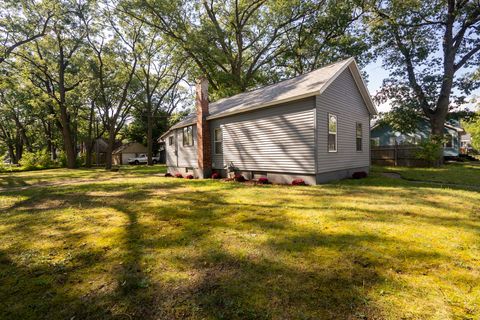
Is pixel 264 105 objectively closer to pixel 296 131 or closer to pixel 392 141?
pixel 296 131

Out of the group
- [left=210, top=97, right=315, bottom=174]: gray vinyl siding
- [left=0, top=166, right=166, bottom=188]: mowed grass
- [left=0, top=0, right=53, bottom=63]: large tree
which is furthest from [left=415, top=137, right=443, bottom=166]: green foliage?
[left=0, top=0, right=53, bottom=63]: large tree

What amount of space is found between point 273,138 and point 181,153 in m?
8.20

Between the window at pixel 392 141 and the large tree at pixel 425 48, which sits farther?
the window at pixel 392 141

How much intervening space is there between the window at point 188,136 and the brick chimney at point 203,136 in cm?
125

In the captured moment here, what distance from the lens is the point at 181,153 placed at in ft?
56.0

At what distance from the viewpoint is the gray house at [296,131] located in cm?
1016


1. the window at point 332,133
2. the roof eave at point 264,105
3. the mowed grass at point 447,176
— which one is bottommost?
the mowed grass at point 447,176

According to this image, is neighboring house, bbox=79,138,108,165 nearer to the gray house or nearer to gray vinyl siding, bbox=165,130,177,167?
gray vinyl siding, bbox=165,130,177,167

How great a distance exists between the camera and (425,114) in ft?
66.6

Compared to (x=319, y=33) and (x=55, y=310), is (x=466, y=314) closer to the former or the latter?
(x=55, y=310)

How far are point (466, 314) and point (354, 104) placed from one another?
11947 millimetres

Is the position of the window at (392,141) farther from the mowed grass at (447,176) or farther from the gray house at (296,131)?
the gray house at (296,131)

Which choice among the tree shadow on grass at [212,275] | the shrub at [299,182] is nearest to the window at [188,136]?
the shrub at [299,182]

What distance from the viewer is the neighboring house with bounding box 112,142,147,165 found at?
4559 cm
